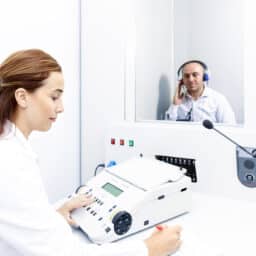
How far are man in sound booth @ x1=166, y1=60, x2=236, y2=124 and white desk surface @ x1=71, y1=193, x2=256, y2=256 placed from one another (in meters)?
0.54

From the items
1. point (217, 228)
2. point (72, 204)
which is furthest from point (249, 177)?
point (72, 204)

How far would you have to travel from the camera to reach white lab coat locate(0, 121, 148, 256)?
0.67m

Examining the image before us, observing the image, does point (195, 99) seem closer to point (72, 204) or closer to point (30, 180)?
point (72, 204)

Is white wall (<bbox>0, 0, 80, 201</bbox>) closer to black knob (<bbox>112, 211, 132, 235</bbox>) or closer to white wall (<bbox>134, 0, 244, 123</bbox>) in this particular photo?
white wall (<bbox>134, 0, 244, 123</bbox>)

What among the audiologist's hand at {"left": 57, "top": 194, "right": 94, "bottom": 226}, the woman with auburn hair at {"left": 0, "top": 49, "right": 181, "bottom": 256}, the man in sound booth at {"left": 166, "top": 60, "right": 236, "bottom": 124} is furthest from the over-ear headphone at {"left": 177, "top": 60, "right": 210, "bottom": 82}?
the woman with auburn hair at {"left": 0, "top": 49, "right": 181, "bottom": 256}

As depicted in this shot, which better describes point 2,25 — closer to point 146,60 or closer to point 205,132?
point 146,60

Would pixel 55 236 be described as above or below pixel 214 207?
above

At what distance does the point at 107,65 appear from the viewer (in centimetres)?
169

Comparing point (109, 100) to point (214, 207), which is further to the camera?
point (109, 100)

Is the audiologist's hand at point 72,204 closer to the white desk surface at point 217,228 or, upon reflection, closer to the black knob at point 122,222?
the white desk surface at point 217,228

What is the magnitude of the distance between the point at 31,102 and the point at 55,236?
1.10ft

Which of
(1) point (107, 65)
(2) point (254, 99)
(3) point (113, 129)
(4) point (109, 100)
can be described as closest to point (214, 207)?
(2) point (254, 99)

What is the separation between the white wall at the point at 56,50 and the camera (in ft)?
4.76

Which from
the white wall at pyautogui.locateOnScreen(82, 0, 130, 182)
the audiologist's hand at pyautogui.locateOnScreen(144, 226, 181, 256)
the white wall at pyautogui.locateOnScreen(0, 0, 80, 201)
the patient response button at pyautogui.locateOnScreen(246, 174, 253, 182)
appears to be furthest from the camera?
the white wall at pyautogui.locateOnScreen(82, 0, 130, 182)
